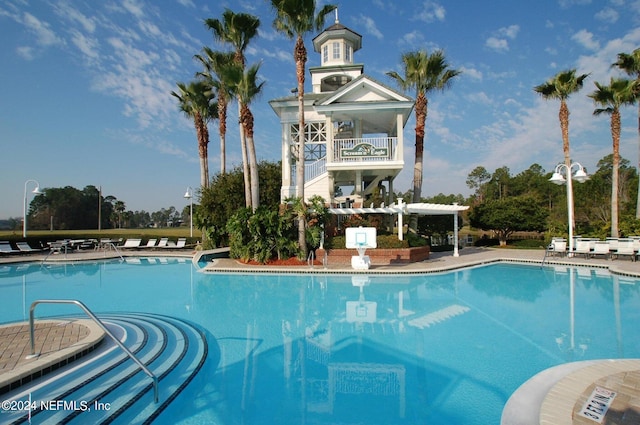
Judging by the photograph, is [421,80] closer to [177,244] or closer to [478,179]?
→ [177,244]

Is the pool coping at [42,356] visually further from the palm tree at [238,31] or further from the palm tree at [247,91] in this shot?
the palm tree at [238,31]

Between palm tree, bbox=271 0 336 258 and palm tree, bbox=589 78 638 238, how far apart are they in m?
17.9

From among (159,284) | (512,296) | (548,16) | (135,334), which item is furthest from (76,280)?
(548,16)

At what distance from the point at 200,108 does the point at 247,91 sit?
764cm

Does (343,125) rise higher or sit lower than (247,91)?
lower

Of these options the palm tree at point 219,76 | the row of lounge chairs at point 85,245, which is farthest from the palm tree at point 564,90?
the row of lounge chairs at point 85,245

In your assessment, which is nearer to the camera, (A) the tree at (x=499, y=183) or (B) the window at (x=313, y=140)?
(B) the window at (x=313, y=140)

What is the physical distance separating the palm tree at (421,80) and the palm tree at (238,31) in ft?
29.0

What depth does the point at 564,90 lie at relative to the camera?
2033 cm

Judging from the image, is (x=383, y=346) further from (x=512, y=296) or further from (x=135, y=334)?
(x=512, y=296)

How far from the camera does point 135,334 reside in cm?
661

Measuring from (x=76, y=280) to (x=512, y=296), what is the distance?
16.4m

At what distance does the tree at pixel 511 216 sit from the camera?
961 inches

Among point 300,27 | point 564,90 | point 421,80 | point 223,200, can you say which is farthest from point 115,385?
point 564,90
